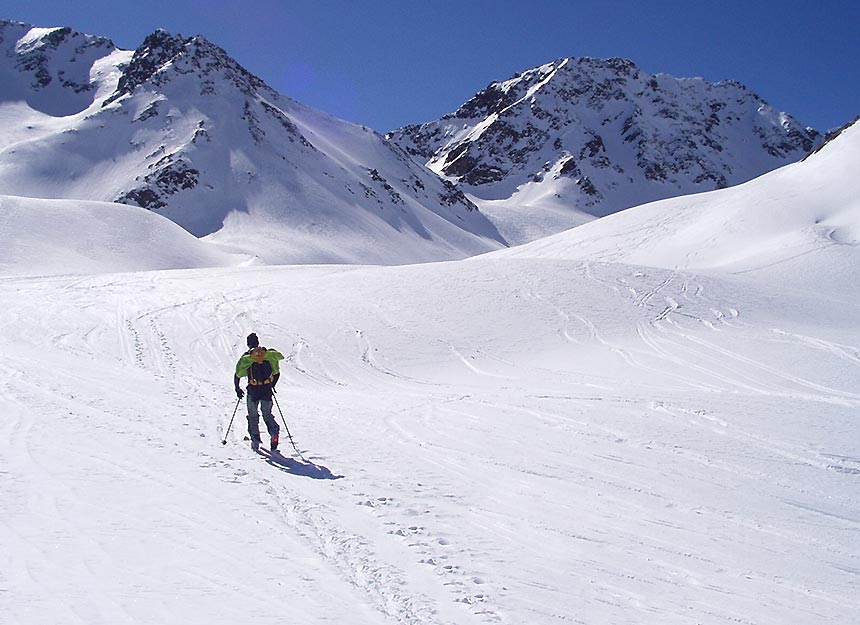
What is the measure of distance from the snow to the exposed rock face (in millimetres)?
131787

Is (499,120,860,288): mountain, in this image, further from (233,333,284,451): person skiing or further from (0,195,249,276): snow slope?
(0,195,249,276): snow slope

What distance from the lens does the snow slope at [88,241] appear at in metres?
37.1

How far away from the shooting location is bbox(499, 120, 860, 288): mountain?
90.8ft

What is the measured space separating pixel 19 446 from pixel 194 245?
48778mm

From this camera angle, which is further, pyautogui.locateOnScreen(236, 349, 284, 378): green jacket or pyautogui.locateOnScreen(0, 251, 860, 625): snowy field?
pyautogui.locateOnScreen(236, 349, 284, 378): green jacket

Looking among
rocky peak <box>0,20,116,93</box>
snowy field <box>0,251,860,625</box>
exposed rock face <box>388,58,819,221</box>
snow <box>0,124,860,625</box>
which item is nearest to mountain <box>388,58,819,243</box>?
exposed rock face <box>388,58,819,221</box>

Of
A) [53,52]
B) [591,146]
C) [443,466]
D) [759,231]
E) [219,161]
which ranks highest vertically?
[591,146]

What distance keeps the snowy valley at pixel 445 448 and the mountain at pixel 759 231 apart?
76cm

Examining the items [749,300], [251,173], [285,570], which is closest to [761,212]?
[749,300]

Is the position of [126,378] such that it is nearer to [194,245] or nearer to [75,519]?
[75,519]

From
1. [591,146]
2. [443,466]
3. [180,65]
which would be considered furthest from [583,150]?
[443,466]

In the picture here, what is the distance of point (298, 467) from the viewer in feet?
26.7

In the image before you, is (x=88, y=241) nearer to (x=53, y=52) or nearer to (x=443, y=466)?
(x=443, y=466)

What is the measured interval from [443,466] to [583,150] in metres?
171
